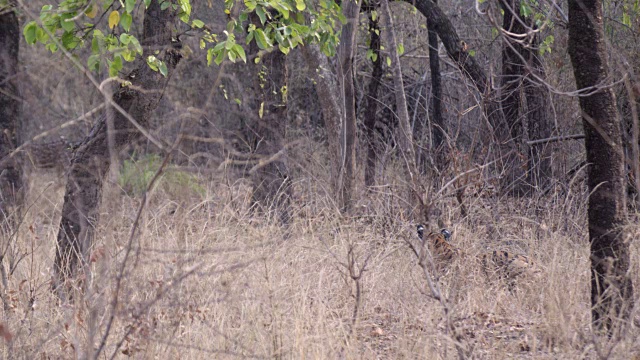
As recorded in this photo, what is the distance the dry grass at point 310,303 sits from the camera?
3.38 metres

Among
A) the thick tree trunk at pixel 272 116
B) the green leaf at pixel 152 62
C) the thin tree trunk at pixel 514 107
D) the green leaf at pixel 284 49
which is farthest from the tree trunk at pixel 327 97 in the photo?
the green leaf at pixel 152 62

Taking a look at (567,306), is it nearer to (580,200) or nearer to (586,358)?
(586,358)

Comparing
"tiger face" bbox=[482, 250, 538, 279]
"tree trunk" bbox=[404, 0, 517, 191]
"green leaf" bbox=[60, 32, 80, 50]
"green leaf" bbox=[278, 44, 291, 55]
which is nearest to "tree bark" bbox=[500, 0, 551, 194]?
"tree trunk" bbox=[404, 0, 517, 191]

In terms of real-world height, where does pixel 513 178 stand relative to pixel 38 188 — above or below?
above

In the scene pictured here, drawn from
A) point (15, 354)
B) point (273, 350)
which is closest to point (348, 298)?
point (273, 350)

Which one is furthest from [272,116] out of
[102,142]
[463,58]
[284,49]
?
[102,142]

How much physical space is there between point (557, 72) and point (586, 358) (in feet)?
16.2

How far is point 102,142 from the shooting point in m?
4.76

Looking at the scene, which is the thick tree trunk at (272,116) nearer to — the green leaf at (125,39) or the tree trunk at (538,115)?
the tree trunk at (538,115)

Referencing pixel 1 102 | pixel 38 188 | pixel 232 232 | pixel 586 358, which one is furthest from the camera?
pixel 38 188

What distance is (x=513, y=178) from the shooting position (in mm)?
6930

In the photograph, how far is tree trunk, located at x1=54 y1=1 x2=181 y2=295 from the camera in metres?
4.69

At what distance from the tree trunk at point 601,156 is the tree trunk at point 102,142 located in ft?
8.21

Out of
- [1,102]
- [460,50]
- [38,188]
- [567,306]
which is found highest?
[460,50]
